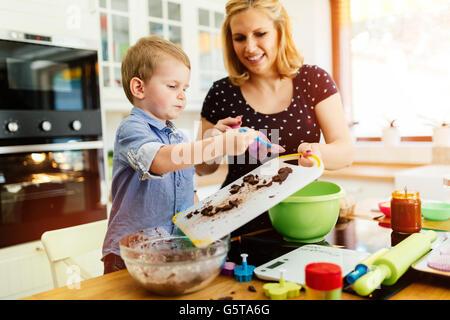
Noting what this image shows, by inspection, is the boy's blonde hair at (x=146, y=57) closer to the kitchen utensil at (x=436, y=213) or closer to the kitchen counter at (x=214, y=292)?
the kitchen counter at (x=214, y=292)

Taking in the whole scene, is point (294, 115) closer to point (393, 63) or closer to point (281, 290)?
point (281, 290)

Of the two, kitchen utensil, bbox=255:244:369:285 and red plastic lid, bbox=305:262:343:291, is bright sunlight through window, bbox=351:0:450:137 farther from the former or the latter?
red plastic lid, bbox=305:262:343:291

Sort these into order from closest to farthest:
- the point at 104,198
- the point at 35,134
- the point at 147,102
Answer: the point at 147,102
the point at 35,134
the point at 104,198

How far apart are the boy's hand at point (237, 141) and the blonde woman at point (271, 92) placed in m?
0.44

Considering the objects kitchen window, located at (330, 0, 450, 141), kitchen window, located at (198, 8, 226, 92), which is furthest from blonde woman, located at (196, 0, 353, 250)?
kitchen window, located at (330, 0, 450, 141)

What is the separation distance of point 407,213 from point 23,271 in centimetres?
166

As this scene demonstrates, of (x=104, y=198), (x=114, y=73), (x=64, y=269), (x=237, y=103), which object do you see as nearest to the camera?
(x=64, y=269)

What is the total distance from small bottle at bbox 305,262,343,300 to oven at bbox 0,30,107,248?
1.62 meters

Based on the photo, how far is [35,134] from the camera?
5.89 feet

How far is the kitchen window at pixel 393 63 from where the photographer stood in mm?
2764

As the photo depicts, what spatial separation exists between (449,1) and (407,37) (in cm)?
34

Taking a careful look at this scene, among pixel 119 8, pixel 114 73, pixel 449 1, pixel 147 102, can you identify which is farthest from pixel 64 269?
pixel 449 1

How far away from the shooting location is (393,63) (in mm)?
2955
